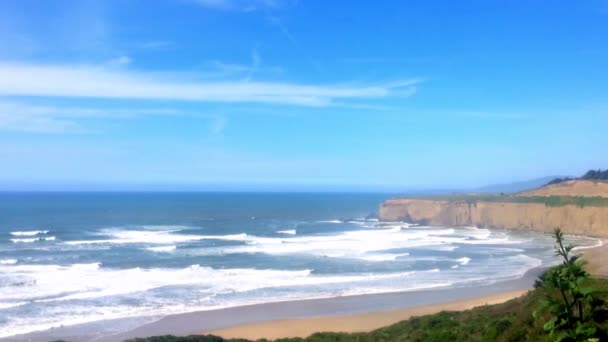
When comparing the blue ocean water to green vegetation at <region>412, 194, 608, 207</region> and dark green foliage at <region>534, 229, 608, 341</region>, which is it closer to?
green vegetation at <region>412, 194, 608, 207</region>

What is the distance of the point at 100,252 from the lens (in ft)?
132

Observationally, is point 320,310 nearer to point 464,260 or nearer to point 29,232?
point 464,260

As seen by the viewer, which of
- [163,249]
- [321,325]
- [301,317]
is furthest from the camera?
[163,249]

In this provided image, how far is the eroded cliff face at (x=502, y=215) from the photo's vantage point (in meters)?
59.8

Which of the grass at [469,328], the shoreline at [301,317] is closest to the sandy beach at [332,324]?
the shoreline at [301,317]

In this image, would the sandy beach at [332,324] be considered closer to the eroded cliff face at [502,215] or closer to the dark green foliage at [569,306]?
the dark green foliage at [569,306]

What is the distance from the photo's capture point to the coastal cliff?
60094mm

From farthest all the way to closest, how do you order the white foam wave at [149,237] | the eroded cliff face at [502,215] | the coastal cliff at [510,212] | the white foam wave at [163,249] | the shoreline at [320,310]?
the coastal cliff at [510,212], the eroded cliff face at [502,215], the white foam wave at [149,237], the white foam wave at [163,249], the shoreline at [320,310]

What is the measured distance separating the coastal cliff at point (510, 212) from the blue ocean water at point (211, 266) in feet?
15.2

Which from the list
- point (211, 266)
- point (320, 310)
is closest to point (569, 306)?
point (320, 310)

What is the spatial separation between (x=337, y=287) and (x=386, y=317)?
6694mm

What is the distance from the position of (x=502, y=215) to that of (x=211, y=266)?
154 feet

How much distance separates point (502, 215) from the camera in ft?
232

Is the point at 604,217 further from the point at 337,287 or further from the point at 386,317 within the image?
the point at 386,317
